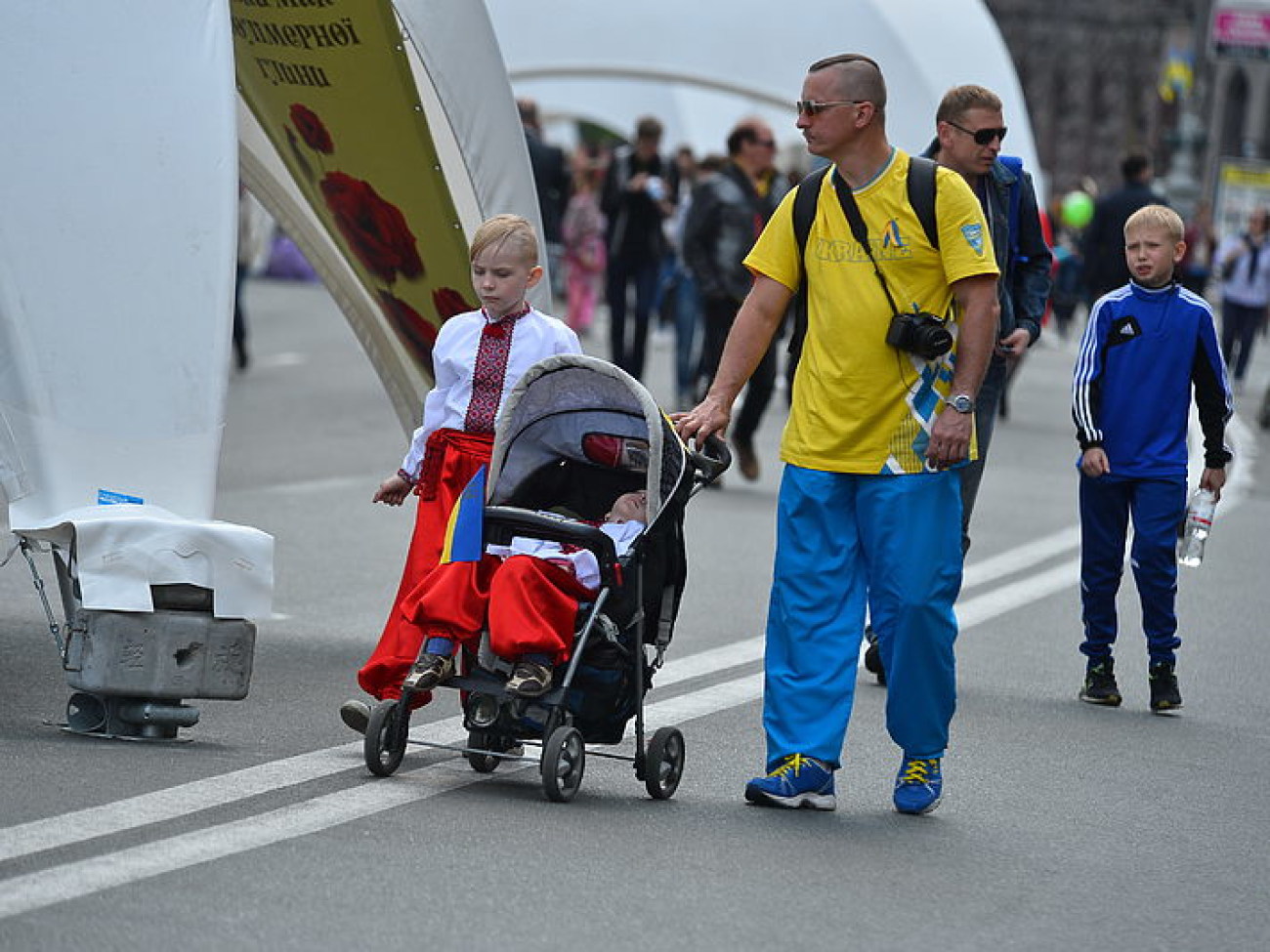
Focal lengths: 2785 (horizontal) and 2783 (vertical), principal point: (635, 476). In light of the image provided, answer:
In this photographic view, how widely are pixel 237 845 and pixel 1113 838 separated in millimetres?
2402

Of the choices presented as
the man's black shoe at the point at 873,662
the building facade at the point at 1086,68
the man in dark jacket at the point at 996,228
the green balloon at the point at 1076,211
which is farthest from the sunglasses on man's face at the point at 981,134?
the building facade at the point at 1086,68

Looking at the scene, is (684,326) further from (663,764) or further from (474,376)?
(663,764)

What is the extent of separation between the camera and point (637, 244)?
72.4ft

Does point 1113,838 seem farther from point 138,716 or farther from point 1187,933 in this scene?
point 138,716

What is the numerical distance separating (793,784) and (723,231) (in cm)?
999

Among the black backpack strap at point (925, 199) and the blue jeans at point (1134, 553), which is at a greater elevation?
the black backpack strap at point (925, 199)

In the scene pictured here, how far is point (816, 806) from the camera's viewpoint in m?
7.38

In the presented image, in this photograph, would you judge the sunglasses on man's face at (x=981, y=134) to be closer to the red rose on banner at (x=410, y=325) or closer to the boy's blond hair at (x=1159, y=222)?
the boy's blond hair at (x=1159, y=222)

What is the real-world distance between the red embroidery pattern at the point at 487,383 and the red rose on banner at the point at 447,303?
207cm

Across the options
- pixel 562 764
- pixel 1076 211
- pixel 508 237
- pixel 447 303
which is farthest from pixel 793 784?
pixel 1076 211

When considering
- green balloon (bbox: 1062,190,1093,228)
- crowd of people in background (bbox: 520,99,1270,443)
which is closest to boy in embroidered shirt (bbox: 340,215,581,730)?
crowd of people in background (bbox: 520,99,1270,443)

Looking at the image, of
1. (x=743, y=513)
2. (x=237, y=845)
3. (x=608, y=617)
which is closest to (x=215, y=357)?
(x=608, y=617)

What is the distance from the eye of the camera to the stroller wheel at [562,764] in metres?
7.05

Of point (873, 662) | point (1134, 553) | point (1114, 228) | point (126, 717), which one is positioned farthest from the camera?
point (1114, 228)
